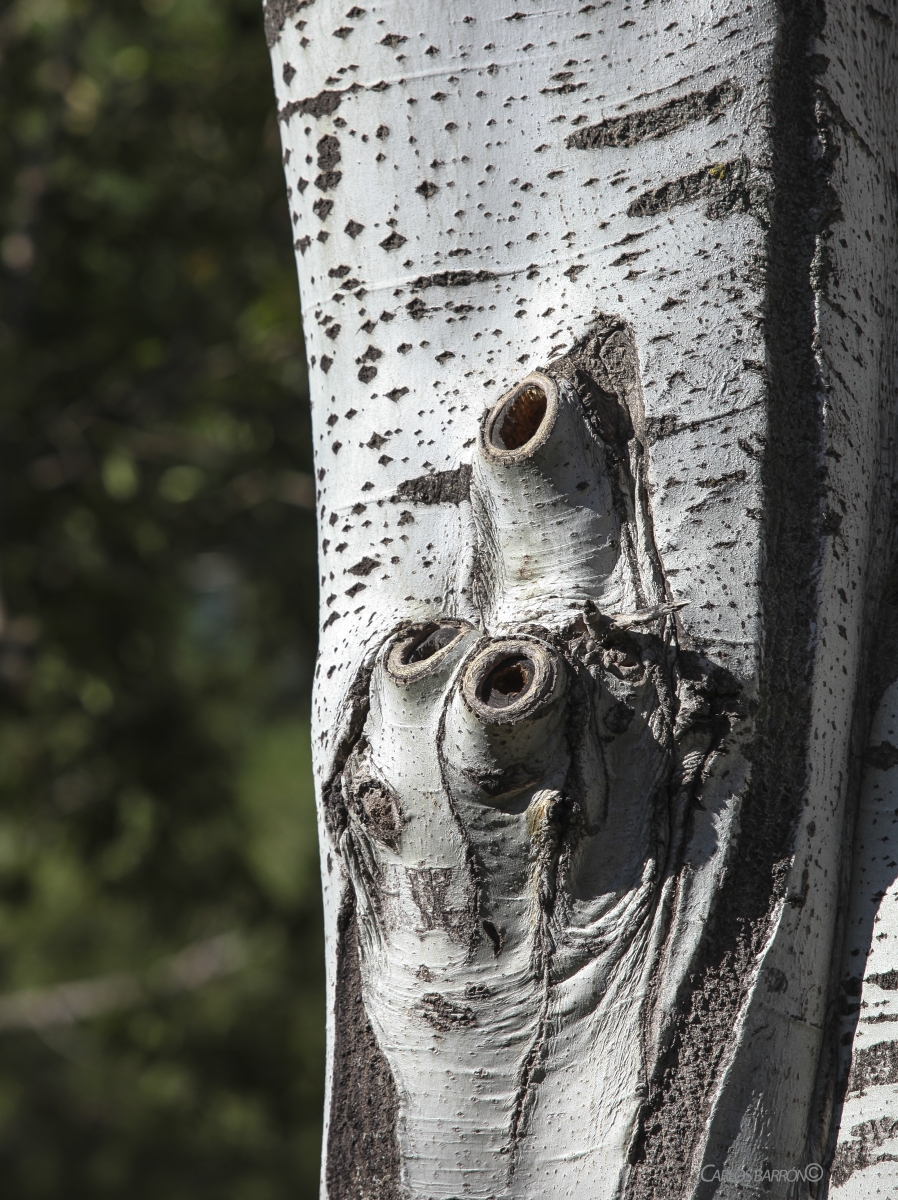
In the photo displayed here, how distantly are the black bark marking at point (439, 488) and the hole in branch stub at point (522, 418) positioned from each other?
1.7 inches

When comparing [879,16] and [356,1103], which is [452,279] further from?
[356,1103]

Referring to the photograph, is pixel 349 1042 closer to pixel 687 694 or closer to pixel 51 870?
pixel 687 694

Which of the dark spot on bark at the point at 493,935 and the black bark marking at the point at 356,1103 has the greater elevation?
the dark spot on bark at the point at 493,935

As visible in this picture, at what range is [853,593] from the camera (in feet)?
2.95

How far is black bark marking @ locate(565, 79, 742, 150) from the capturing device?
87cm

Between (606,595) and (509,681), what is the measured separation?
10 centimetres

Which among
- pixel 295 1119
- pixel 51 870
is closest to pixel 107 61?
pixel 295 1119

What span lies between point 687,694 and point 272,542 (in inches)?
93.9

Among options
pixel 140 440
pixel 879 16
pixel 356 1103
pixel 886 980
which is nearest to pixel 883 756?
pixel 886 980

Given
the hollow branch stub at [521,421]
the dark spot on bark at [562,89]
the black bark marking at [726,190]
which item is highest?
the dark spot on bark at [562,89]

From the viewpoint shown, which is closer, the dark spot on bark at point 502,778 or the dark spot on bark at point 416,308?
the dark spot on bark at point 502,778

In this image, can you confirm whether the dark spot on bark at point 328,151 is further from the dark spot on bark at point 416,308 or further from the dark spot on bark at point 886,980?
the dark spot on bark at point 886,980

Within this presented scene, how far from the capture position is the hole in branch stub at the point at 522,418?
879 millimetres

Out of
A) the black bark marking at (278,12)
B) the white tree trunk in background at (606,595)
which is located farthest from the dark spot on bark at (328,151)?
the black bark marking at (278,12)
